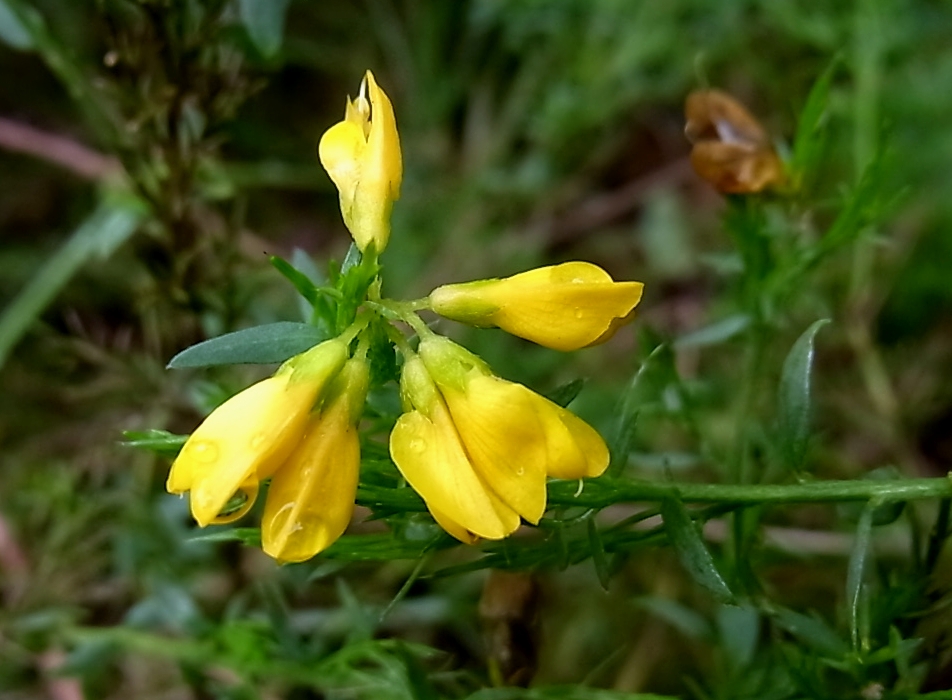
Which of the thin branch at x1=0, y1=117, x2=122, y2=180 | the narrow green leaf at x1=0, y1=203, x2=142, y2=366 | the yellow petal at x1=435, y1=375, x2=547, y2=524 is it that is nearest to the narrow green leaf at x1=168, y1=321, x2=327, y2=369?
the yellow petal at x1=435, y1=375, x2=547, y2=524

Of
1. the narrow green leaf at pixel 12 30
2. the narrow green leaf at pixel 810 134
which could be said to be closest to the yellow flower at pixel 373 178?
the narrow green leaf at pixel 810 134

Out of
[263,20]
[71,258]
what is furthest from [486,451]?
[71,258]

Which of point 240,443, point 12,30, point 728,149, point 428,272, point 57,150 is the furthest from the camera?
point 428,272

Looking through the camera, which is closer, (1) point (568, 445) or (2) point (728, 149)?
(1) point (568, 445)

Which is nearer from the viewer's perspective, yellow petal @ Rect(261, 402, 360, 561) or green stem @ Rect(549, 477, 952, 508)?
yellow petal @ Rect(261, 402, 360, 561)

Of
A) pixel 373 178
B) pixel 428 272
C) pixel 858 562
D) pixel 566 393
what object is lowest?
pixel 428 272

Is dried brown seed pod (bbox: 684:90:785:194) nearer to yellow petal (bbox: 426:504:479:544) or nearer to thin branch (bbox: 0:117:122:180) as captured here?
yellow petal (bbox: 426:504:479:544)

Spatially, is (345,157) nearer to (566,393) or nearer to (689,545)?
(566,393)

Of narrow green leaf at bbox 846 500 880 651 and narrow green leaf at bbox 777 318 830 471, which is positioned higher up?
narrow green leaf at bbox 777 318 830 471

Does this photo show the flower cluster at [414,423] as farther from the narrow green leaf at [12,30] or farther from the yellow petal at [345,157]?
the narrow green leaf at [12,30]
